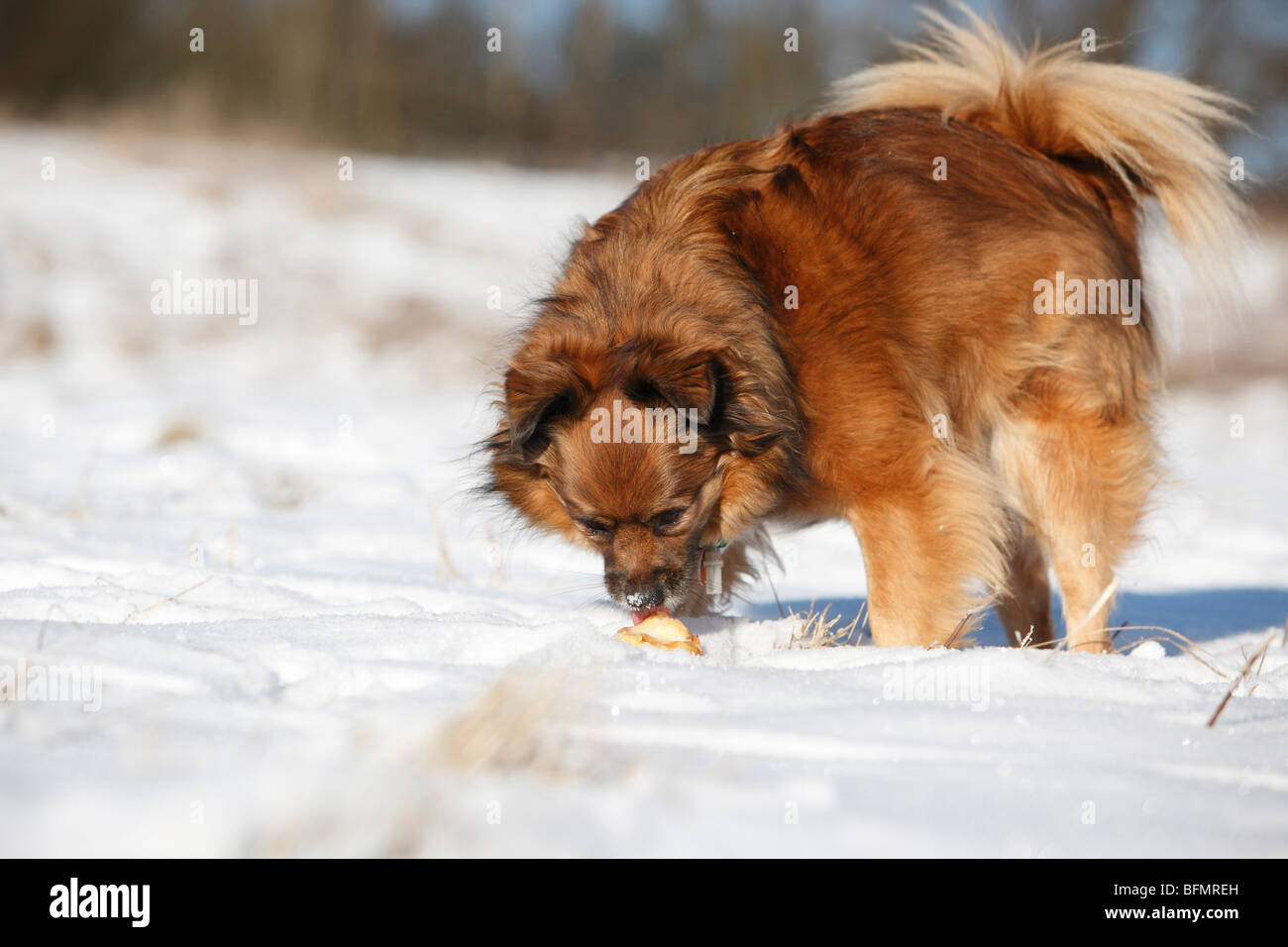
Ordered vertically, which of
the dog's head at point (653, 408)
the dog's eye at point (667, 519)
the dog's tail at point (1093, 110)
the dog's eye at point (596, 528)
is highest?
the dog's tail at point (1093, 110)

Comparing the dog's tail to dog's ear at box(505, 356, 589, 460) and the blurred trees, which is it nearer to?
dog's ear at box(505, 356, 589, 460)

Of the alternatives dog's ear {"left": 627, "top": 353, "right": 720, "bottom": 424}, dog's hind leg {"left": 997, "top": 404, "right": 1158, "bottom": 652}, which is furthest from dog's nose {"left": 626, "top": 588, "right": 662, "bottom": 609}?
dog's hind leg {"left": 997, "top": 404, "right": 1158, "bottom": 652}

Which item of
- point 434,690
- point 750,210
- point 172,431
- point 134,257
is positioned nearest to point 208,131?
point 134,257

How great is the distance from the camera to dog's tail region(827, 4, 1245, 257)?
13.1 feet

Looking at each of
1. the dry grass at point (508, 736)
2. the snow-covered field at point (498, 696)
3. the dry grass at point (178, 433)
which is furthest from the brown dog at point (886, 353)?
the dry grass at point (178, 433)

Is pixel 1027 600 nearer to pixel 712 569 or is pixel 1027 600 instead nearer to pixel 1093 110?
pixel 712 569

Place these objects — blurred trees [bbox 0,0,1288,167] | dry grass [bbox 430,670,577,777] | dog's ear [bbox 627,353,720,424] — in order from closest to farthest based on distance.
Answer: dry grass [bbox 430,670,577,777] → dog's ear [bbox 627,353,720,424] → blurred trees [bbox 0,0,1288,167]

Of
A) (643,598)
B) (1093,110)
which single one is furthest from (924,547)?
(1093,110)

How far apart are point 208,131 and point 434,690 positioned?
57.1 ft

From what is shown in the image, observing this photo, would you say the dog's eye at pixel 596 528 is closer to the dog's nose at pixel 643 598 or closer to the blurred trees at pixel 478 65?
the dog's nose at pixel 643 598

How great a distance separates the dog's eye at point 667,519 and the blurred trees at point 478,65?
1568 cm

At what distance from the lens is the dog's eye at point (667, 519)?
11.0ft

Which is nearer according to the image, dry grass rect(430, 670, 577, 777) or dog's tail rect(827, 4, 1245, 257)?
dry grass rect(430, 670, 577, 777)

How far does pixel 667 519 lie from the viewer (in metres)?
3.36
